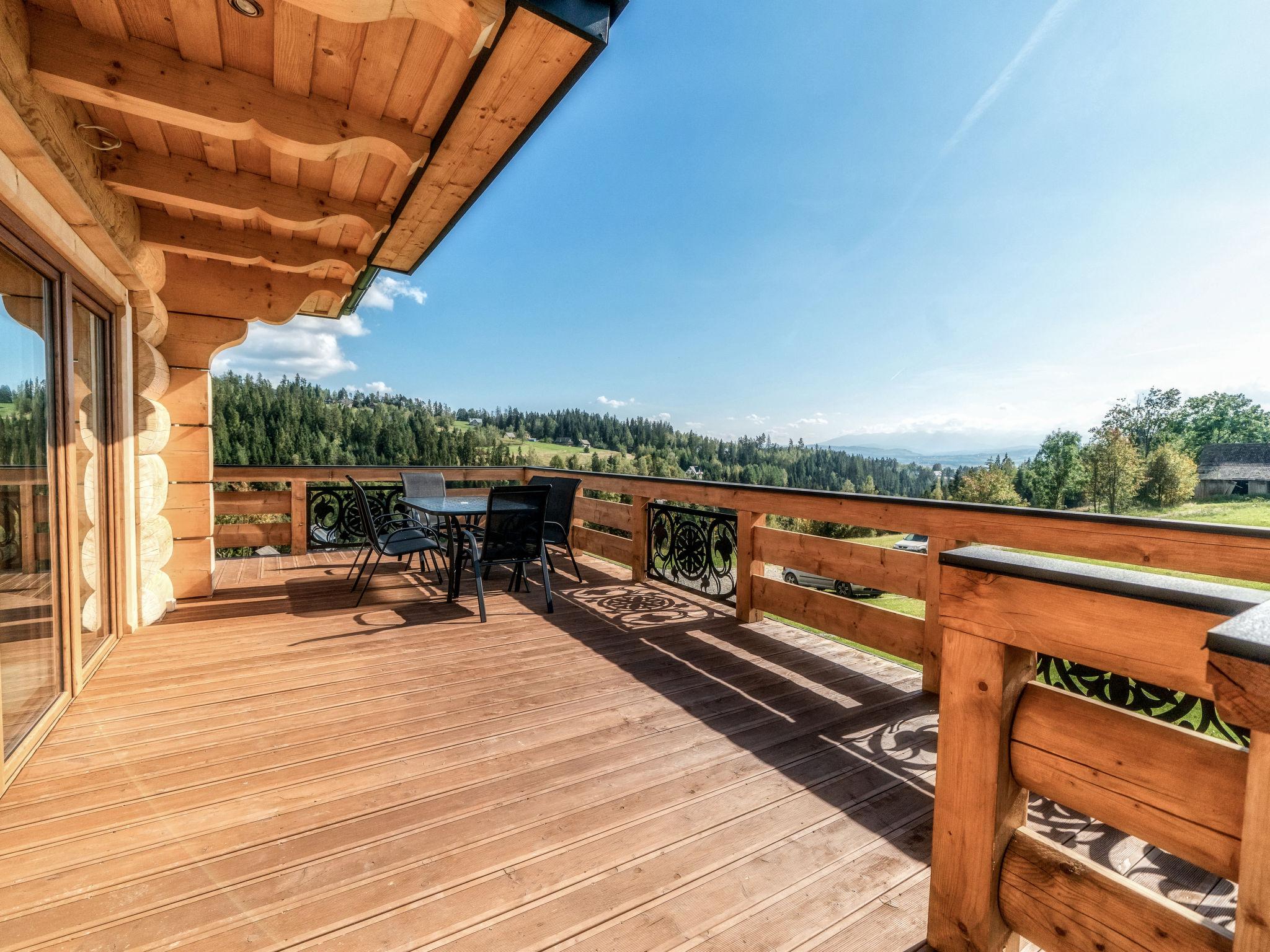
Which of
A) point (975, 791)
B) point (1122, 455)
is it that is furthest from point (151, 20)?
point (1122, 455)

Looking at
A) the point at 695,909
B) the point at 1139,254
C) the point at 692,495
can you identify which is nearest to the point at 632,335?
the point at 1139,254

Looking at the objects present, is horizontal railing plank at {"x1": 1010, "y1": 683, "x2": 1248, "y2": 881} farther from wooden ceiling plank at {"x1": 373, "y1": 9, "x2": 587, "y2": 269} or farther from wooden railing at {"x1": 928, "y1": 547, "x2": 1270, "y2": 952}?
wooden ceiling plank at {"x1": 373, "y1": 9, "x2": 587, "y2": 269}

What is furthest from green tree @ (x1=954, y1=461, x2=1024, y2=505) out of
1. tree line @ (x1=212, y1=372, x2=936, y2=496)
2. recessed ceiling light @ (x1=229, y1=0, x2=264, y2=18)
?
recessed ceiling light @ (x1=229, y1=0, x2=264, y2=18)

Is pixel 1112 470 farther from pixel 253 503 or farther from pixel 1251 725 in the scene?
pixel 1251 725

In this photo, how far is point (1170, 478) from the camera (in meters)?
25.9

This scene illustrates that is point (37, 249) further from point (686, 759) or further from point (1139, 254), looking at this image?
point (1139, 254)

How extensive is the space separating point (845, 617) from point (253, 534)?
5.38m

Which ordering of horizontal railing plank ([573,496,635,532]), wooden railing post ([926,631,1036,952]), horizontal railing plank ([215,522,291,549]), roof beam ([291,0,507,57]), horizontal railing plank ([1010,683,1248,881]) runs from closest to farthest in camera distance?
horizontal railing plank ([1010,683,1248,881]) < wooden railing post ([926,631,1036,952]) < roof beam ([291,0,507,57]) < horizontal railing plank ([573,496,635,532]) < horizontal railing plank ([215,522,291,549])

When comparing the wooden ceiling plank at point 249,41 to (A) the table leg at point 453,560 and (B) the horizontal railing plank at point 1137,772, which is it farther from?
(B) the horizontal railing plank at point 1137,772

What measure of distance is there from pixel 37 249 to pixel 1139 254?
54406 millimetres

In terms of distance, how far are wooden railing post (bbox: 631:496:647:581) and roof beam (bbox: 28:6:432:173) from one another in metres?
2.94

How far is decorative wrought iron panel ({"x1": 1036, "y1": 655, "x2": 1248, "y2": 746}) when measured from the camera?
6.20 ft

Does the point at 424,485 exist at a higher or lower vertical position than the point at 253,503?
higher

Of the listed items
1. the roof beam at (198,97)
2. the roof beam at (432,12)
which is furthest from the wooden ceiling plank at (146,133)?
the roof beam at (432,12)
